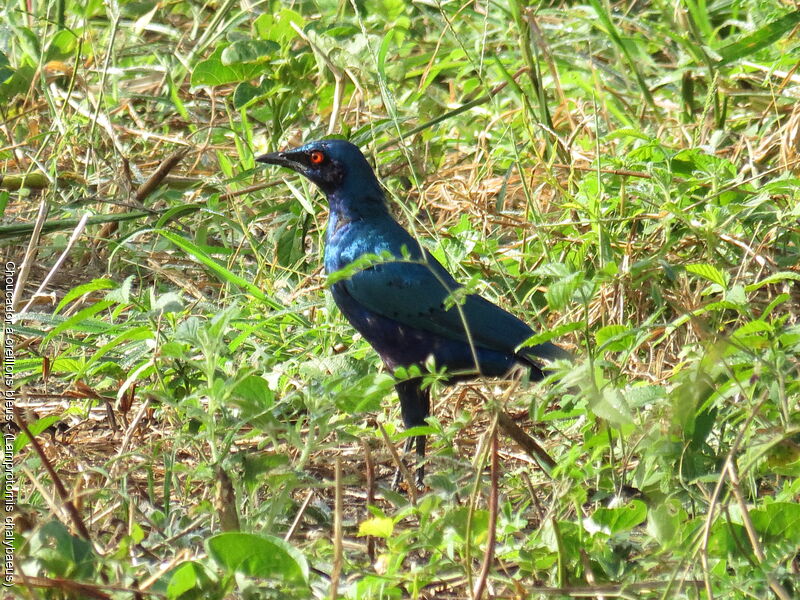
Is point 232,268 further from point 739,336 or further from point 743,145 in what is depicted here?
point 739,336

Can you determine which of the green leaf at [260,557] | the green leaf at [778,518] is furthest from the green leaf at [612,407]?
the green leaf at [260,557]

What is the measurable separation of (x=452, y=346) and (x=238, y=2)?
2941mm

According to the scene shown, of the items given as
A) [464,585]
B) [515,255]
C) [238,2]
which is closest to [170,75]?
[238,2]

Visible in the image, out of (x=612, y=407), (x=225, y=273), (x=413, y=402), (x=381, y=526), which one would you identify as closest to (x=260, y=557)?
(x=381, y=526)

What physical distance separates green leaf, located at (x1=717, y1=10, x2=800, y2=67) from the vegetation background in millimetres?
29

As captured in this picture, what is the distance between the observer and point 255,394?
8.25ft

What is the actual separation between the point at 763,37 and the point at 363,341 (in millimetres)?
1948

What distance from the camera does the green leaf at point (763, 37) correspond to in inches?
175

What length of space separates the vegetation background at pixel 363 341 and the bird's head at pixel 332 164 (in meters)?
0.14

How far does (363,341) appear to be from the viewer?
4008mm

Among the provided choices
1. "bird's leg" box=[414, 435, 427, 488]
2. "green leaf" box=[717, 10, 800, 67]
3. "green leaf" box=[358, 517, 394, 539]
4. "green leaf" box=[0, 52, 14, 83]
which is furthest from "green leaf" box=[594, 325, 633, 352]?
"green leaf" box=[0, 52, 14, 83]

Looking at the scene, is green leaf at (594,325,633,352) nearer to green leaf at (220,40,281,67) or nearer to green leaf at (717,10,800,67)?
green leaf at (717,10,800,67)

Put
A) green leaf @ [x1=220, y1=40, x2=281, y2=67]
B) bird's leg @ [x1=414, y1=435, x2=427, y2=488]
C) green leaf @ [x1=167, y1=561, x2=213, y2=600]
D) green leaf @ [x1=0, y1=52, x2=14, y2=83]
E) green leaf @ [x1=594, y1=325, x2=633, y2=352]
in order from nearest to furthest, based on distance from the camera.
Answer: green leaf @ [x1=167, y1=561, x2=213, y2=600], green leaf @ [x1=594, y1=325, x2=633, y2=352], bird's leg @ [x1=414, y1=435, x2=427, y2=488], green leaf @ [x1=220, y1=40, x2=281, y2=67], green leaf @ [x1=0, y1=52, x2=14, y2=83]

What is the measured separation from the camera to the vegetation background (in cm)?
230
